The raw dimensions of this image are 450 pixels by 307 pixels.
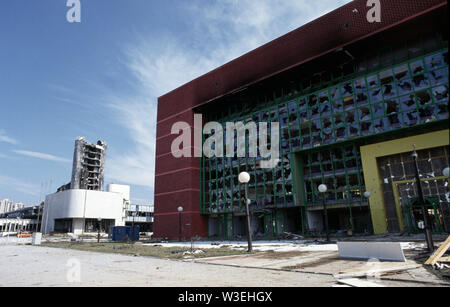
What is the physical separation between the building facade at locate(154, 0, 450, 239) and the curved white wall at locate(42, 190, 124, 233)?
161 feet

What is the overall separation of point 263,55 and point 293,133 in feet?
33.2

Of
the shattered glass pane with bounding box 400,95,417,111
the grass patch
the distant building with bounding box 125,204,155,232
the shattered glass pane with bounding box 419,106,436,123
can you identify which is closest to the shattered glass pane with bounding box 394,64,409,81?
the shattered glass pane with bounding box 400,95,417,111

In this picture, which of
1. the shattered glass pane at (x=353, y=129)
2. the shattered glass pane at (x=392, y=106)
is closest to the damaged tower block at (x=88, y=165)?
the shattered glass pane at (x=353, y=129)

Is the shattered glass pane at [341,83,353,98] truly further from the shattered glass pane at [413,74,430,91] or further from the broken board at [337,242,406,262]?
the broken board at [337,242,406,262]

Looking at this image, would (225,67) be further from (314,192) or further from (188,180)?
(314,192)


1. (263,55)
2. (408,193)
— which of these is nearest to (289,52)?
(263,55)

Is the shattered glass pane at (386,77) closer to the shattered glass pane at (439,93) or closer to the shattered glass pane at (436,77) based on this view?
the shattered glass pane at (436,77)

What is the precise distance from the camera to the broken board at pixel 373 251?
947cm

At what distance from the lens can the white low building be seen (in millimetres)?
81188

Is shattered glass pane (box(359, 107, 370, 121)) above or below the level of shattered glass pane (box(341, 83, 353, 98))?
below

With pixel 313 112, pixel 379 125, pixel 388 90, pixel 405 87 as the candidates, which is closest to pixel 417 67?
pixel 405 87

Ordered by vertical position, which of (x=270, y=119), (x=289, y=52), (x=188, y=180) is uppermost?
(x=289, y=52)
